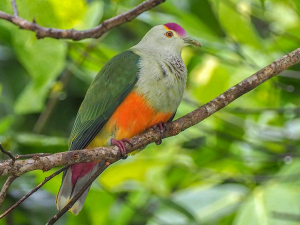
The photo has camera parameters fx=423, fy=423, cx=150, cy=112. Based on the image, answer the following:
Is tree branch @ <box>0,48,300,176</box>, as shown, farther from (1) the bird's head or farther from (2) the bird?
(1) the bird's head

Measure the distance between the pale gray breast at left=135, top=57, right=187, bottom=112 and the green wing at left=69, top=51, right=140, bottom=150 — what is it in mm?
63

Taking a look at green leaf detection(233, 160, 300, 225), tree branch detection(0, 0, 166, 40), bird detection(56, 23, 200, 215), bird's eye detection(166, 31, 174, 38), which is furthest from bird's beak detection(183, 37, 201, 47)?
green leaf detection(233, 160, 300, 225)

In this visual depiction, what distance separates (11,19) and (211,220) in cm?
237

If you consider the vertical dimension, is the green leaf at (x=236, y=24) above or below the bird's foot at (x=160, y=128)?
above

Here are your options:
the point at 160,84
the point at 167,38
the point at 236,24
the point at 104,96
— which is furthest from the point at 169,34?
the point at 104,96

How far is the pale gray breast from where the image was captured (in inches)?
103

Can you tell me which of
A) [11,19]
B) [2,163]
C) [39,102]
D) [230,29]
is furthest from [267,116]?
[2,163]

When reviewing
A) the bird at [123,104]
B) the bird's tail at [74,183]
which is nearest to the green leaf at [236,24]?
the bird at [123,104]

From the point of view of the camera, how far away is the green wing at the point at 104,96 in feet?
8.70

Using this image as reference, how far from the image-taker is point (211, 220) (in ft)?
11.7

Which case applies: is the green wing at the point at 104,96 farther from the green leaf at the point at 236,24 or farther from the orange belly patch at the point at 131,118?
the green leaf at the point at 236,24

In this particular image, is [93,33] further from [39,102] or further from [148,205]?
[148,205]

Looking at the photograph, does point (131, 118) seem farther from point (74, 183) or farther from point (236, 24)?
point (236, 24)

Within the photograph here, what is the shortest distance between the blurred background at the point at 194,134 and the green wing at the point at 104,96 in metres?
0.28
